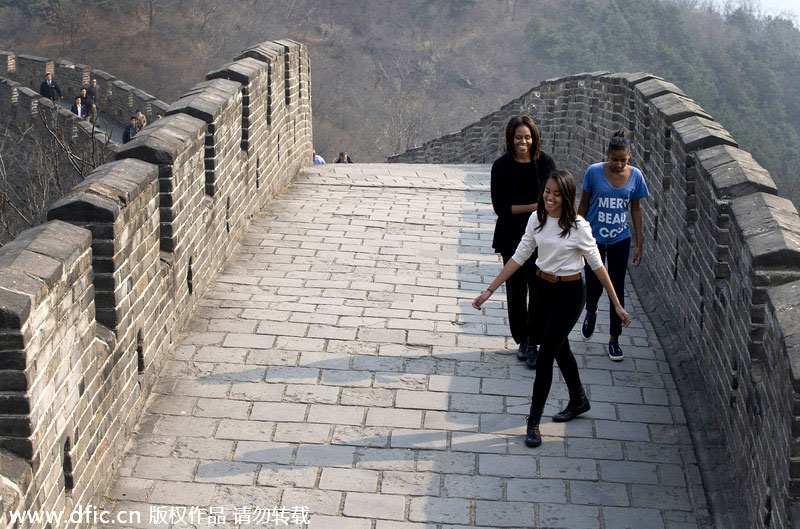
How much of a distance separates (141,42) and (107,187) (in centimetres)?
4726

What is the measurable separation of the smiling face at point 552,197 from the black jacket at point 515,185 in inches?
35.0

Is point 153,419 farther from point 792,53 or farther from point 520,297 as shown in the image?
point 792,53

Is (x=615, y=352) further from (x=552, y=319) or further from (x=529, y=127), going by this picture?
(x=529, y=127)

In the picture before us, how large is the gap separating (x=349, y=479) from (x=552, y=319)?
1.26 metres

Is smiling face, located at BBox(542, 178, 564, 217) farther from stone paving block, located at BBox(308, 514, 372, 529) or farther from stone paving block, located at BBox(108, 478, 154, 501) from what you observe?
stone paving block, located at BBox(108, 478, 154, 501)

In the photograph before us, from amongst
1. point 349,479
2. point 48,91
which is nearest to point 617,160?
point 349,479

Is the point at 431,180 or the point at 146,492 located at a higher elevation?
the point at 146,492

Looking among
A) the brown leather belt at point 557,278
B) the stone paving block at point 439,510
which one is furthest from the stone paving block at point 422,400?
the brown leather belt at point 557,278

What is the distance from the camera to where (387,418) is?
541 centimetres

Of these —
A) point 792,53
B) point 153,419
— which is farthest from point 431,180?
point 792,53

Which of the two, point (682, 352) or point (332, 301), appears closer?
point (682, 352)

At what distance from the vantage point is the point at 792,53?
6241cm

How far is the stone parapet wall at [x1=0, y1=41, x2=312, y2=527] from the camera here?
12.2 feet

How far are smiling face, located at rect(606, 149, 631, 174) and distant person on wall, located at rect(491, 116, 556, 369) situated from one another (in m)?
0.36
